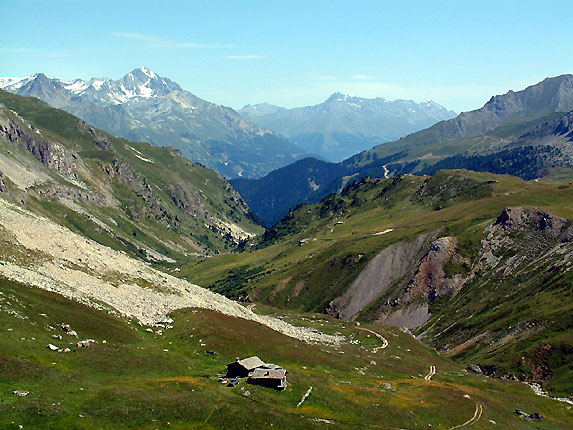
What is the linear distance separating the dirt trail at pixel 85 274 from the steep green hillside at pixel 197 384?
15.4 ft

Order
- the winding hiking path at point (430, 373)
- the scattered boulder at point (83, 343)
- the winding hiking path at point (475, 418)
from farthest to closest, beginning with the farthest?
the winding hiking path at point (430, 373)
the winding hiking path at point (475, 418)
the scattered boulder at point (83, 343)

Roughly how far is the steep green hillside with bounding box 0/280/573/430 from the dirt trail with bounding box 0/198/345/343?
470 cm

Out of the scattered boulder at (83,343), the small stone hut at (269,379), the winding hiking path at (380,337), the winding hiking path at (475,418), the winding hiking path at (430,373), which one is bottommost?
the winding hiking path at (380,337)

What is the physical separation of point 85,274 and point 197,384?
39.5 meters

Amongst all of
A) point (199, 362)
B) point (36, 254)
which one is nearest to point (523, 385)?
point (199, 362)

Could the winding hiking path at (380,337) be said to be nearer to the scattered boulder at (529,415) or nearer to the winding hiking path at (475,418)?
the scattered boulder at (529,415)

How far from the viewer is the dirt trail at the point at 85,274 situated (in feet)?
277

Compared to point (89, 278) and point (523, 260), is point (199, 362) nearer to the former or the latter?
point (89, 278)

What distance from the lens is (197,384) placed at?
6375cm

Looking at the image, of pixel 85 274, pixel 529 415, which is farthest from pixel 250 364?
pixel 529 415

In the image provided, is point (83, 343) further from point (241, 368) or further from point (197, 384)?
point (241, 368)

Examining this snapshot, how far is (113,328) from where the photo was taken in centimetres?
7531

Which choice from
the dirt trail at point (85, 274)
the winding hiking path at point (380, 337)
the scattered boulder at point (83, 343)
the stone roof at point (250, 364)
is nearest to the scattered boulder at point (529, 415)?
the winding hiking path at point (380, 337)

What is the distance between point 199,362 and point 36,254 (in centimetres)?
3688
